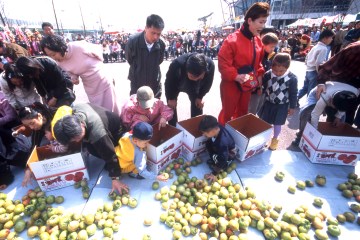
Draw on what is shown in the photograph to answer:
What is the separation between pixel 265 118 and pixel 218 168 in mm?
→ 1382

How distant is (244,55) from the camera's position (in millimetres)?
3057

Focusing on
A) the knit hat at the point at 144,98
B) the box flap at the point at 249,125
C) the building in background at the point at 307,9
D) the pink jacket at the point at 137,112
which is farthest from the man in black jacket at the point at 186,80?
the building in background at the point at 307,9

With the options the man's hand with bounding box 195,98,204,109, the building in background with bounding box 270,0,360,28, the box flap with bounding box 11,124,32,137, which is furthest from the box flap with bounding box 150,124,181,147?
the building in background with bounding box 270,0,360,28

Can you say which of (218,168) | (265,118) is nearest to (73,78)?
(218,168)

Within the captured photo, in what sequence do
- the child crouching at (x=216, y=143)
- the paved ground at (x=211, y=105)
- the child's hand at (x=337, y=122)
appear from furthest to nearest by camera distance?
1. the paved ground at (x=211, y=105)
2. the child's hand at (x=337, y=122)
3. the child crouching at (x=216, y=143)

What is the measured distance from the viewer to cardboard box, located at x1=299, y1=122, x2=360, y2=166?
116 inches

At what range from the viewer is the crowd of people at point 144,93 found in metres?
2.67

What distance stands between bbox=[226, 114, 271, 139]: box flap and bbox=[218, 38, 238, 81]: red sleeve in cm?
70

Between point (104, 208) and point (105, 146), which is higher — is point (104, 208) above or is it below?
below

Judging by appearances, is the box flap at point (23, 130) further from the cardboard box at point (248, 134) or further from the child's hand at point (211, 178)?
the cardboard box at point (248, 134)

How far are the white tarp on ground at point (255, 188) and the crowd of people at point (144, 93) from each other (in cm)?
21

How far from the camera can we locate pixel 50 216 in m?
2.37

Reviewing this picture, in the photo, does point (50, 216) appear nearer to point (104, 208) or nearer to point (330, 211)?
point (104, 208)

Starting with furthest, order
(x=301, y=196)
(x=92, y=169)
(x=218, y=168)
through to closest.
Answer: (x=92, y=169)
(x=218, y=168)
(x=301, y=196)
